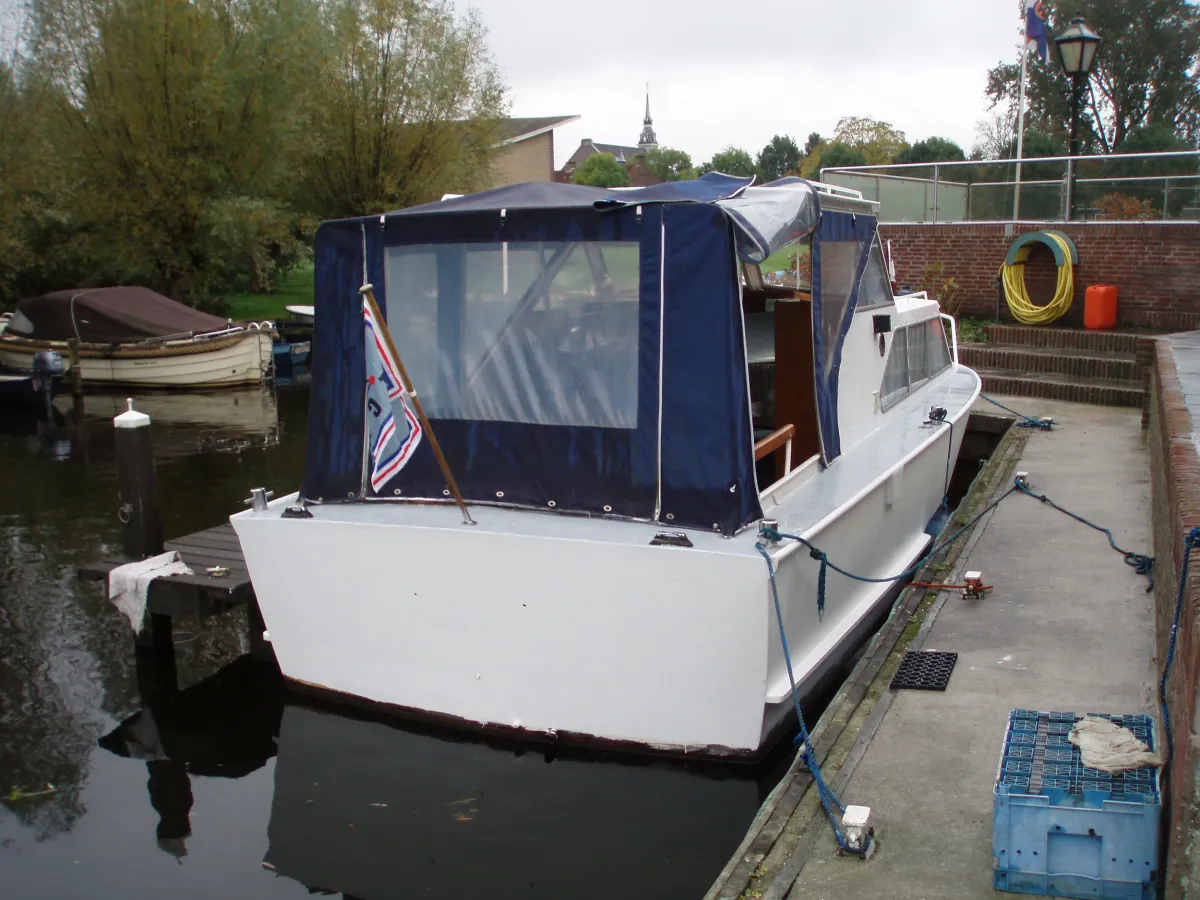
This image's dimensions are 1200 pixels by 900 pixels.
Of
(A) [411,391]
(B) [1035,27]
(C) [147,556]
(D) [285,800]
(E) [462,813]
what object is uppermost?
(B) [1035,27]

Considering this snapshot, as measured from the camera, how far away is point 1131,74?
44.9 meters

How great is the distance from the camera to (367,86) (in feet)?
95.0

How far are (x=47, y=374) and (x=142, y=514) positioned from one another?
13.7m

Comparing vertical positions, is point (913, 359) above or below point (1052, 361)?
above

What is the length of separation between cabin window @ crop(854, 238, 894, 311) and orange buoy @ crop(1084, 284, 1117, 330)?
29.3ft

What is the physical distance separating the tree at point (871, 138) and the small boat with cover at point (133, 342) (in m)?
34.5

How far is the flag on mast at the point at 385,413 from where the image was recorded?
5.55m

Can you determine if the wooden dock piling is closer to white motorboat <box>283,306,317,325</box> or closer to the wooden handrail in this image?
the wooden handrail

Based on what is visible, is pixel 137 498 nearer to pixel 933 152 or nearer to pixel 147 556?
pixel 147 556

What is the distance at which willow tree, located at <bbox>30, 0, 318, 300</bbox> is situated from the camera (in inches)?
966

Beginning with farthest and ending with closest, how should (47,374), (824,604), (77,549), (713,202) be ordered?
(47,374), (77,549), (824,604), (713,202)

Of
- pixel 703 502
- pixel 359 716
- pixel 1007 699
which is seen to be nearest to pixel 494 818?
pixel 359 716

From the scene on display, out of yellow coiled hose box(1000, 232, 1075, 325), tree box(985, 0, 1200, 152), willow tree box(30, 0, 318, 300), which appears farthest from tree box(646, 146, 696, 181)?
yellow coiled hose box(1000, 232, 1075, 325)

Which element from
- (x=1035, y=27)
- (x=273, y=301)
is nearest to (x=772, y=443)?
(x=1035, y=27)
